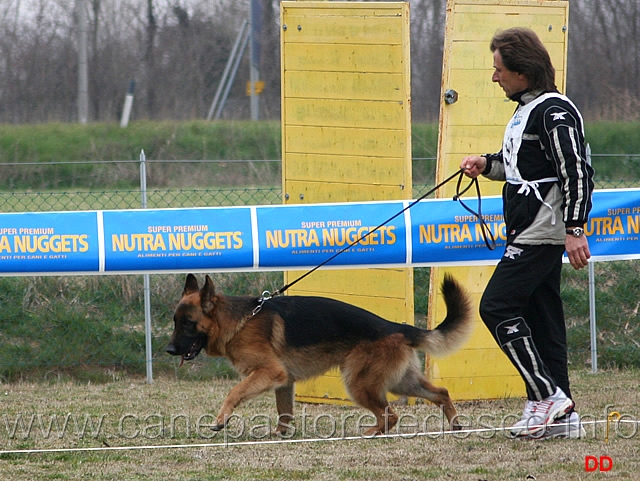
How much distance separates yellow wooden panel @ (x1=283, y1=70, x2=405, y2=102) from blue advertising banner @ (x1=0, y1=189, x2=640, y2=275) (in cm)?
79

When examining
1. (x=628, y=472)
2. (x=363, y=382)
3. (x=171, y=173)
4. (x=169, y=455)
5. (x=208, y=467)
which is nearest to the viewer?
(x=628, y=472)

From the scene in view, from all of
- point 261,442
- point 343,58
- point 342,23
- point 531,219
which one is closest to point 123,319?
point 343,58

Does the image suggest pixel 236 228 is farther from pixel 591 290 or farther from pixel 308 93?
pixel 591 290

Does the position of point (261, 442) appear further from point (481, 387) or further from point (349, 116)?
point (349, 116)

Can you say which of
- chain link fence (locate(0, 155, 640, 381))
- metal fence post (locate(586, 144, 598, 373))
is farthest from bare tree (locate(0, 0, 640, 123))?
metal fence post (locate(586, 144, 598, 373))

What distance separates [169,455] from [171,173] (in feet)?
26.9

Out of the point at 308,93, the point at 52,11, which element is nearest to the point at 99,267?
the point at 308,93

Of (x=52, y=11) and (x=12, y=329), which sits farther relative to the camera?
(x=52, y=11)

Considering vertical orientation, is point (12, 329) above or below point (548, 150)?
below

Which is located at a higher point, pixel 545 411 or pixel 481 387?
pixel 545 411

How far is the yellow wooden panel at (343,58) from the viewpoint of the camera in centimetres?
623

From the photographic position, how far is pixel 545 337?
453 centimetres

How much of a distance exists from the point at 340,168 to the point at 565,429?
268cm

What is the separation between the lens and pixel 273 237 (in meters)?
6.27
